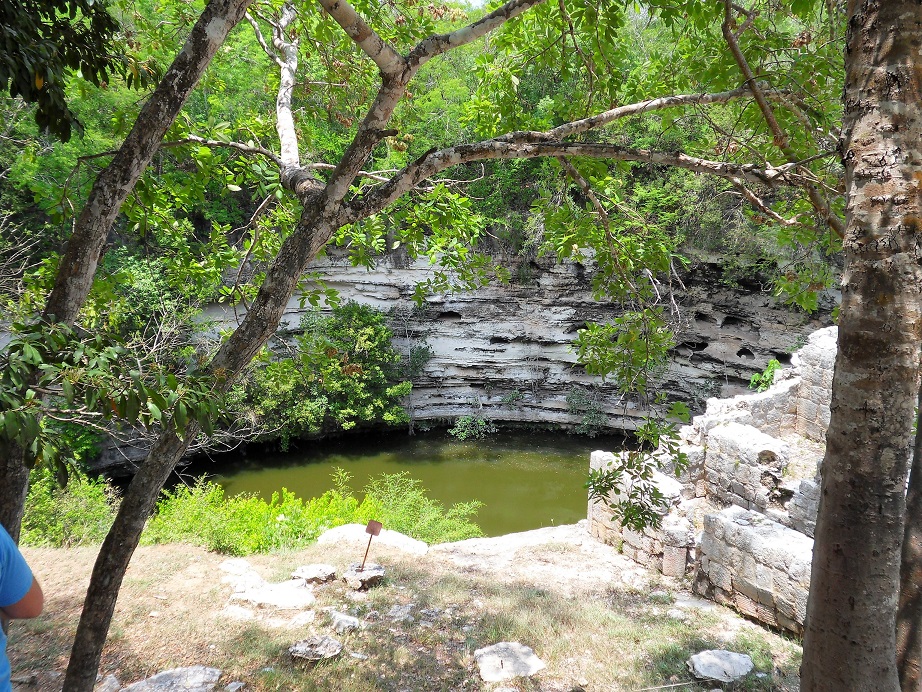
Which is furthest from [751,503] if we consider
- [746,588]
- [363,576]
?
[363,576]

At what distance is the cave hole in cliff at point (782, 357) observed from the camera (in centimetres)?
1267

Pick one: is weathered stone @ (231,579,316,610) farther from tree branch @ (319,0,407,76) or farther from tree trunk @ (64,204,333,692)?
tree branch @ (319,0,407,76)

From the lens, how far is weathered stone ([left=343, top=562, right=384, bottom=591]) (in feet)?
16.5

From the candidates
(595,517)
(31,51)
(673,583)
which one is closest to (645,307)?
(31,51)

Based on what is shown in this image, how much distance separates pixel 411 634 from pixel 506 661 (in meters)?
0.81

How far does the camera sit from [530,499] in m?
11.8

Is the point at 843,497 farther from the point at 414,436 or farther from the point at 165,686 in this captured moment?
the point at 414,436

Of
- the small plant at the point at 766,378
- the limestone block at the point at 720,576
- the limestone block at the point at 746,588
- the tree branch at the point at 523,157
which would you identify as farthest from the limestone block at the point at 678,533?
the small plant at the point at 766,378

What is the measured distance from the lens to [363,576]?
5.06m

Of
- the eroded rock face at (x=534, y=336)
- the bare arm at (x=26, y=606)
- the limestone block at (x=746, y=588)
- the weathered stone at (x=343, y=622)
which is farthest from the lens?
the eroded rock face at (x=534, y=336)

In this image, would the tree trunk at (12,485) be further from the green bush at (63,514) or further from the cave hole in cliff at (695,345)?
A: the cave hole in cliff at (695,345)

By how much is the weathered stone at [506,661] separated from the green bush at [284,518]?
142 inches

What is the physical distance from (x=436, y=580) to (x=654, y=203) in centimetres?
1001

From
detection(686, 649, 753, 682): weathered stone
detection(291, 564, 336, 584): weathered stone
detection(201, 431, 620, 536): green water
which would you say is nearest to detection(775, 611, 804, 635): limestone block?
detection(686, 649, 753, 682): weathered stone
